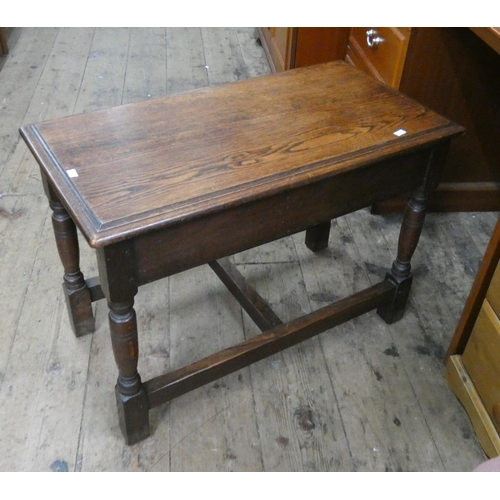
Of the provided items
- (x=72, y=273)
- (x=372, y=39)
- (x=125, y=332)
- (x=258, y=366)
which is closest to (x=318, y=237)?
(x=258, y=366)

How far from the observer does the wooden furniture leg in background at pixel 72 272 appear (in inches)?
49.1

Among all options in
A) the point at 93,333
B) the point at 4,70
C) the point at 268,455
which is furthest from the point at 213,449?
the point at 4,70

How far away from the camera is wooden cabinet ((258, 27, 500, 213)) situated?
1604mm

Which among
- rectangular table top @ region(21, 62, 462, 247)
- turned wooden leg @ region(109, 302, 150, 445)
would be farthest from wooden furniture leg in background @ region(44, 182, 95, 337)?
turned wooden leg @ region(109, 302, 150, 445)

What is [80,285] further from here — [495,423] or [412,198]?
[495,423]

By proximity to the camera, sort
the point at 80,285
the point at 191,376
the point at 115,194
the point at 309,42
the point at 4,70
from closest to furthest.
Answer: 1. the point at 115,194
2. the point at 191,376
3. the point at 80,285
4. the point at 309,42
5. the point at 4,70

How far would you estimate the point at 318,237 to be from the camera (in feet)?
5.72

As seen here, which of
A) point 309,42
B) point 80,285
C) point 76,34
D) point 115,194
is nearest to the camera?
point 115,194

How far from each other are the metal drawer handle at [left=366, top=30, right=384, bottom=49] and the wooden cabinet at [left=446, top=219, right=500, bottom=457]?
2.66 ft

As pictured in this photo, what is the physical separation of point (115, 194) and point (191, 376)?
442 mm

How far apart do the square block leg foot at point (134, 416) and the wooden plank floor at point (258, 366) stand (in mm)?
31

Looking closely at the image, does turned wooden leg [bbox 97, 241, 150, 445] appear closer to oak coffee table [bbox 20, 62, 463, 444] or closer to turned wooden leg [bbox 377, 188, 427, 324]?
oak coffee table [bbox 20, 62, 463, 444]

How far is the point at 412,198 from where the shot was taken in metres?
1.29

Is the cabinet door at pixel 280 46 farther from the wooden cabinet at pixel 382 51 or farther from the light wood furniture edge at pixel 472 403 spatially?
the light wood furniture edge at pixel 472 403
